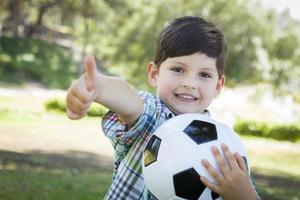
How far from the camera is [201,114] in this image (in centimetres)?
245

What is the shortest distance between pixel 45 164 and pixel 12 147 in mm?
1510

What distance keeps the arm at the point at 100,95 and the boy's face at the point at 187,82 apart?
0.83 ft

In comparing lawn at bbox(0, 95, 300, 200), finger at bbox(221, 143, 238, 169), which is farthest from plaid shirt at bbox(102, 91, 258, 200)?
lawn at bbox(0, 95, 300, 200)

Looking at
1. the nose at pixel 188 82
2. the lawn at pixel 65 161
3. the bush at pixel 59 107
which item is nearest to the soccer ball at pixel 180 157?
the nose at pixel 188 82

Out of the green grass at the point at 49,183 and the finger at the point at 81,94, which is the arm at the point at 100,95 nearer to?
the finger at the point at 81,94

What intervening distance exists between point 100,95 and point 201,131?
625 millimetres

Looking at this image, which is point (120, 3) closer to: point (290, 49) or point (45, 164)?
point (290, 49)

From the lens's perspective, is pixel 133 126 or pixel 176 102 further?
pixel 176 102

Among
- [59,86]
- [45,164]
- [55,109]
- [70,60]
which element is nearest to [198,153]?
[45,164]

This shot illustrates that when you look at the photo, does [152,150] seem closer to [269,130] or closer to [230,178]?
[230,178]

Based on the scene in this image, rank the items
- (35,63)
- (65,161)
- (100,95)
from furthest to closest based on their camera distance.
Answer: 1. (35,63)
2. (65,161)
3. (100,95)

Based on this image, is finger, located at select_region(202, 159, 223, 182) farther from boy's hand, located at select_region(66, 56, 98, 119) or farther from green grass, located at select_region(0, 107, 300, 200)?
green grass, located at select_region(0, 107, 300, 200)

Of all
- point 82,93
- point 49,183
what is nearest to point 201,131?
point 82,93

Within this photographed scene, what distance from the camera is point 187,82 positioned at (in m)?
2.35
